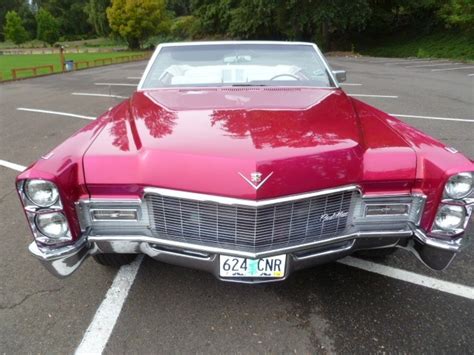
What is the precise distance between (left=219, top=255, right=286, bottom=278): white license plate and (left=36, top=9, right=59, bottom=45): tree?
8411 centimetres

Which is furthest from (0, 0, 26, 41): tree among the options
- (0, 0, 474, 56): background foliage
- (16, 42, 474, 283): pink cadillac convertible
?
(16, 42, 474, 283): pink cadillac convertible

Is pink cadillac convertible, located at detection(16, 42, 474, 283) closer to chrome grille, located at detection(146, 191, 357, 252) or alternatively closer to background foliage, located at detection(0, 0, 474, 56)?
chrome grille, located at detection(146, 191, 357, 252)

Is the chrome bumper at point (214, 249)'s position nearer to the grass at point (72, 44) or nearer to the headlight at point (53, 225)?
the headlight at point (53, 225)

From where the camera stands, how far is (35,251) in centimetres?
214

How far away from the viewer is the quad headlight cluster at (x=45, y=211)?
199 centimetres

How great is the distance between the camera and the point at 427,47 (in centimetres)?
2903

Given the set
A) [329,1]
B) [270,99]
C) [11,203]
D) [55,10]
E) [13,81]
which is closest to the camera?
[270,99]

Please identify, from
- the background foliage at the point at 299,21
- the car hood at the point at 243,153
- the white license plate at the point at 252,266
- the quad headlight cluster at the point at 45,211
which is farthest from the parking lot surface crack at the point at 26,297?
the background foliage at the point at 299,21

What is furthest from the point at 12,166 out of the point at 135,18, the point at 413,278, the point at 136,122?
the point at 135,18

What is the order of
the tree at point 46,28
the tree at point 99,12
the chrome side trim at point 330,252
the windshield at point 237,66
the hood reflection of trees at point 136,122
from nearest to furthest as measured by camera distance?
the chrome side trim at point 330,252
the hood reflection of trees at point 136,122
the windshield at point 237,66
the tree at point 99,12
the tree at point 46,28

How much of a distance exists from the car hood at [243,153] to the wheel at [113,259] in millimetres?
749

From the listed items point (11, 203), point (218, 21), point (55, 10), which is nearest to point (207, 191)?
point (11, 203)

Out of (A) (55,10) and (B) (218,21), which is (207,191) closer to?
(B) (218,21)

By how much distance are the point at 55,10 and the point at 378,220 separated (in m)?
99.8
